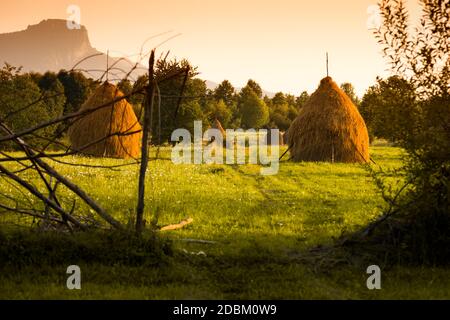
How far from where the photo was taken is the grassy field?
698 centimetres

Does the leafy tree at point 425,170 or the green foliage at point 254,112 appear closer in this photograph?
the leafy tree at point 425,170

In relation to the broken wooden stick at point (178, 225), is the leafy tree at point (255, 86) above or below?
above

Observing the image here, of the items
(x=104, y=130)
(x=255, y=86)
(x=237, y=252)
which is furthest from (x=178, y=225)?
(x=255, y=86)

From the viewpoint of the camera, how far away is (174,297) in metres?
6.67

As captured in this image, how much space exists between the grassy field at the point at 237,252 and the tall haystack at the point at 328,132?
11.9 meters

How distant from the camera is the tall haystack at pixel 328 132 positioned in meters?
31.4

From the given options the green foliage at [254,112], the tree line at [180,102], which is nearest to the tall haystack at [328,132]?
the tree line at [180,102]

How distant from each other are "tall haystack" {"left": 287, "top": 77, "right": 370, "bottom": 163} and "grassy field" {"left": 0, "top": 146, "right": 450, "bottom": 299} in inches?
467

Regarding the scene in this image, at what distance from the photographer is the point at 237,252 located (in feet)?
29.7

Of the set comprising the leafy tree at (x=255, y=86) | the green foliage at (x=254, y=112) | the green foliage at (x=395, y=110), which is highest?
the leafy tree at (x=255, y=86)

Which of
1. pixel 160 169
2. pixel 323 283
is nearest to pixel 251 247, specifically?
pixel 323 283

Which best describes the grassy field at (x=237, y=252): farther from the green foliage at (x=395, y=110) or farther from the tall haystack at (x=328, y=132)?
the tall haystack at (x=328, y=132)

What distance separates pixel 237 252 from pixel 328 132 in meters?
23.4

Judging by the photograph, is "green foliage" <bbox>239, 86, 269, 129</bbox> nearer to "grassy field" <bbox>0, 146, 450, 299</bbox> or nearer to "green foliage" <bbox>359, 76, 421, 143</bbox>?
"grassy field" <bbox>0, 146, 450, 299</bbox>
